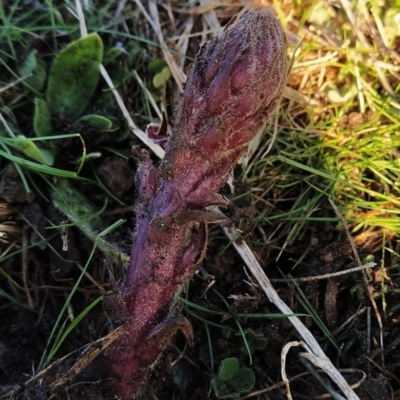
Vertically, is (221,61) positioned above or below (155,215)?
above

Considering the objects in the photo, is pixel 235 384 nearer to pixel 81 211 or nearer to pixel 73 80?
pixel 81 211

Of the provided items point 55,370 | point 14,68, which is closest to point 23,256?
point 55,370

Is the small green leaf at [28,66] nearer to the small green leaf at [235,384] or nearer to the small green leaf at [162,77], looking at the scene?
the small green leaf at [162,77]

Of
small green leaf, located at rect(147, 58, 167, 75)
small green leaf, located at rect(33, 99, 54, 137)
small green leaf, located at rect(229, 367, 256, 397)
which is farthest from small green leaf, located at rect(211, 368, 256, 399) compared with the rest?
small green leaf, located at rect(147, 58, 167, 75)

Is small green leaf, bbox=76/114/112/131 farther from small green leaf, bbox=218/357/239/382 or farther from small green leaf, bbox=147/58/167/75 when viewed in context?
small green leaf, bbox=218/357/239/382

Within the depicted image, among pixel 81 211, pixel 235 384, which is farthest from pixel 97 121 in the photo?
pixel 235 384

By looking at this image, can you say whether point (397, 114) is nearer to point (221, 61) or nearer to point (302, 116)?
point (302, 116)
